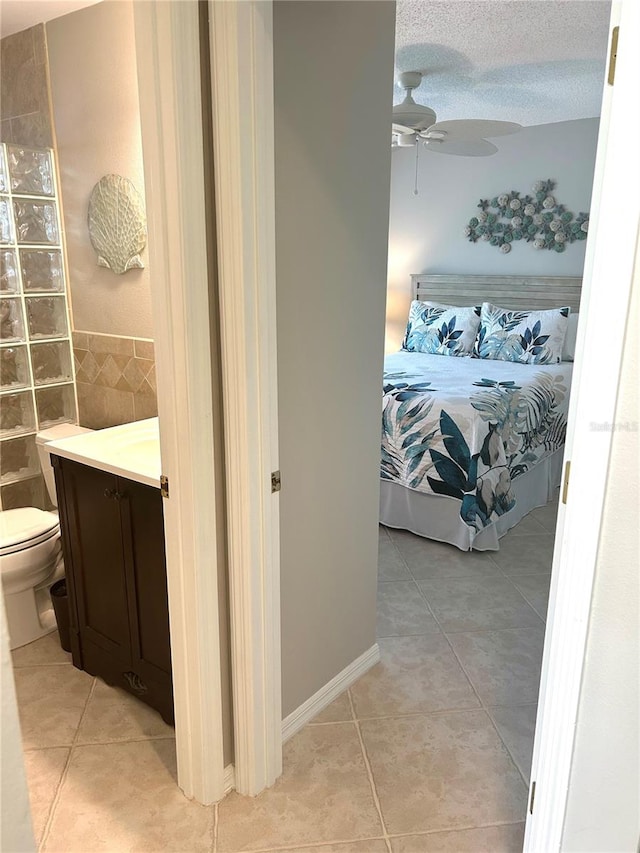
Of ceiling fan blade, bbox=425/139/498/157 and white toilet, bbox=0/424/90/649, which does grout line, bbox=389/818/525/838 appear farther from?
ceiling fan blade, bbox=425/139/498/157

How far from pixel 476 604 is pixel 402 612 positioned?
0.35 m

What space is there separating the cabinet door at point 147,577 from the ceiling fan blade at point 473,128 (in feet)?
8.81

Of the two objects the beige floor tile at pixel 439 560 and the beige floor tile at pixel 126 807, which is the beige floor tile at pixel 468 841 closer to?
the beige floor tile at pixel 126 807

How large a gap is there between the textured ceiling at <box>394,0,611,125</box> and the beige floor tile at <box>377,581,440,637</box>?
91.0 inches

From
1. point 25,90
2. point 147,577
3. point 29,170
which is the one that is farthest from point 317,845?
point 25,90

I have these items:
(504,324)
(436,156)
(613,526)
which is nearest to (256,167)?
(613,526)

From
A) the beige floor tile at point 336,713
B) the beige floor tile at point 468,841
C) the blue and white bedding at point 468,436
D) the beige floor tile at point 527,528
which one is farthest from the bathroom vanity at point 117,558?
the beige floor tile at point 527,528

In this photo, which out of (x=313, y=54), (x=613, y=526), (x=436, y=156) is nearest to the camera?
(x=613, y=526)

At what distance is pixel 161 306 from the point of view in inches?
60.2

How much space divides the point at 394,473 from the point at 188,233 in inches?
91.9

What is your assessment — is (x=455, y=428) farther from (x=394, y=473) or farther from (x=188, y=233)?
(x=188, y=233)

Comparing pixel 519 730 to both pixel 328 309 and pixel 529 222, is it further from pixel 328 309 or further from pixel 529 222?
pixel 529 222

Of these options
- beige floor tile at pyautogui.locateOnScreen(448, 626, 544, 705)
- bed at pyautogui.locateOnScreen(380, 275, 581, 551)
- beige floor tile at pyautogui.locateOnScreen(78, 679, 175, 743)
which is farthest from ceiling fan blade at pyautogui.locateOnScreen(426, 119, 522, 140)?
beige floor tile at pyautogui.locateOnScreen(78, 679, 175, 743)

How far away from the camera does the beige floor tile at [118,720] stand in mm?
2070
